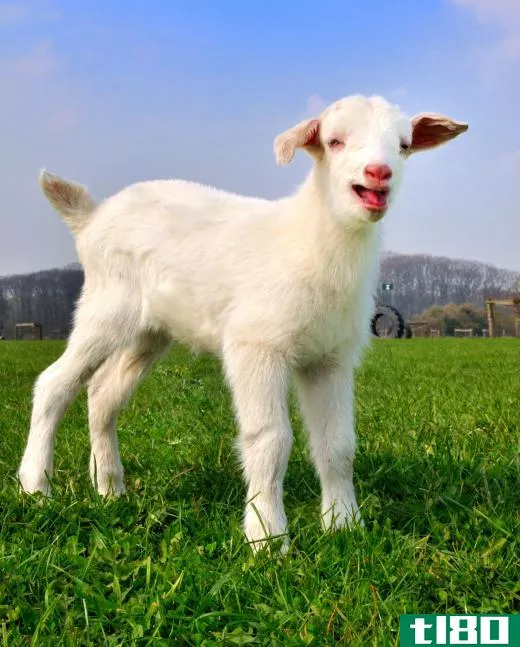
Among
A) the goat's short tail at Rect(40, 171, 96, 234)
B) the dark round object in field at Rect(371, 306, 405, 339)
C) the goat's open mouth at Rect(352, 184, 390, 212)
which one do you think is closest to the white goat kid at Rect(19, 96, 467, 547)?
the goat's open mouth at Rect(352, 184, 390, 212)

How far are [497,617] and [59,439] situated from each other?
11.6ft

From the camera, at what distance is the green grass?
2.56 m

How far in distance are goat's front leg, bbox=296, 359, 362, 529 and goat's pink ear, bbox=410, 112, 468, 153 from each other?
3.47ft

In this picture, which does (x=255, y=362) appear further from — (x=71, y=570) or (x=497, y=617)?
(x=497, y=617)

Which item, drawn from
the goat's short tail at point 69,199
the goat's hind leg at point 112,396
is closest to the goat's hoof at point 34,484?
the goat's hind leg at point 112,396

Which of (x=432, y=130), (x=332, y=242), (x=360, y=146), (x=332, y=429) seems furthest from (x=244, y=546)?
(x=432, y=130)

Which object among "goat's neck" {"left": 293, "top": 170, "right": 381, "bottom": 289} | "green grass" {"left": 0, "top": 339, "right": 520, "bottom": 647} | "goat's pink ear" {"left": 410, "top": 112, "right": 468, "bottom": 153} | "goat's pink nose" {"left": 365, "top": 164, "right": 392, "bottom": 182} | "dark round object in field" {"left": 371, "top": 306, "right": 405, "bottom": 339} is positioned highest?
"dark round object in field" {"left": 371, "top": 306, "right": 405, "bottom": 339}

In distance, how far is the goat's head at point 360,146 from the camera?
3031 millimetres

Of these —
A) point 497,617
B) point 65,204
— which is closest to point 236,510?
point 497,617

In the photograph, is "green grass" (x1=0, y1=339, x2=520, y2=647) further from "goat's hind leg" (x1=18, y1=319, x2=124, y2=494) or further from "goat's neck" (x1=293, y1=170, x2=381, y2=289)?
"goat's neck" (x1=293, y1=170, x2=381, y2=289)

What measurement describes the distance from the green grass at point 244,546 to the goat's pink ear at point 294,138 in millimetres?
1572

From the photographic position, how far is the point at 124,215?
420cm

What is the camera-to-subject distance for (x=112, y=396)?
4305mm

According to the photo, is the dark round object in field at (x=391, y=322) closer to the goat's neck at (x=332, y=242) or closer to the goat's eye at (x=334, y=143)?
the goat's neck at (x=332, y=242)
